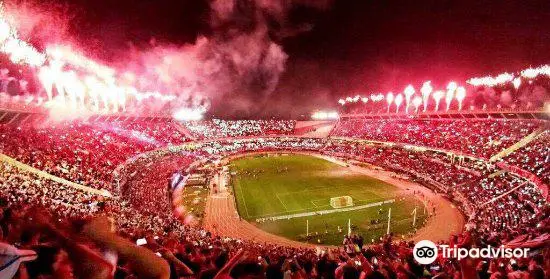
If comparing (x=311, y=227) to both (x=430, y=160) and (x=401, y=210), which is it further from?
(x=430, y=160)

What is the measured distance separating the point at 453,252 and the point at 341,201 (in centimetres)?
2547

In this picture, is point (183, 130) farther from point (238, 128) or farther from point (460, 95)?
point (460, 95)

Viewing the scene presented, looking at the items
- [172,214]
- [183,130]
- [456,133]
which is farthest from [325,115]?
[172,214]

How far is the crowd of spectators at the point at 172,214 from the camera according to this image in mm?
3164

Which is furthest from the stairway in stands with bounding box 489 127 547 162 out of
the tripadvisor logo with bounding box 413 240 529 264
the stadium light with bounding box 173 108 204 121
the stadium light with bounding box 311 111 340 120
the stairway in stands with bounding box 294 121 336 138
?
the stadium light with bounding box 173 108 204 121

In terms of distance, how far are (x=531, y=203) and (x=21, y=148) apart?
123 feet

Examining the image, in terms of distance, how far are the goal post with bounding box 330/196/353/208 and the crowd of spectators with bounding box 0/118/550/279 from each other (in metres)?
8.60

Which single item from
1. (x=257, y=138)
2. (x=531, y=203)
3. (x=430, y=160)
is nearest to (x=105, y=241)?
(x=531, y=203)

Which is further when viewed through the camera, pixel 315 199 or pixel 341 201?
pixel 315 199

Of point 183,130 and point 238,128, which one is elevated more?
point 238,128

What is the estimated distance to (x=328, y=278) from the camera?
19.3ft

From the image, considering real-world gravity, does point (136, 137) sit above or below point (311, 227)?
above

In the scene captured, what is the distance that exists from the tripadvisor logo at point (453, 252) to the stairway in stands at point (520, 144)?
34602 mm

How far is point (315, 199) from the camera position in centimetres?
3528
